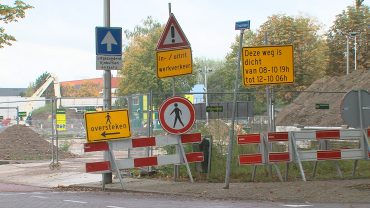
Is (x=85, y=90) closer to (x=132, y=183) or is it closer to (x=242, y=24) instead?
(x=132, y=183)

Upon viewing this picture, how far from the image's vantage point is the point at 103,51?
14.2m

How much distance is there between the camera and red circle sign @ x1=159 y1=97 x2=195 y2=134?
13.5 m

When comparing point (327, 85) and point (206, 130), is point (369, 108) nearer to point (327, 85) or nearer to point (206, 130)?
point (206, 130)

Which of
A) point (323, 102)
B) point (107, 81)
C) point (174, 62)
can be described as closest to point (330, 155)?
point (174, 62)

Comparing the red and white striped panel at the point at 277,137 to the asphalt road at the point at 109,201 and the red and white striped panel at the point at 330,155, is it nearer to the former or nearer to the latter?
the red and white striped panel at the point at 330,155

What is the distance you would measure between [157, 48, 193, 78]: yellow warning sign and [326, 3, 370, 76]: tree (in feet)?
169

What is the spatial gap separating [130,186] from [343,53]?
57.9 meters

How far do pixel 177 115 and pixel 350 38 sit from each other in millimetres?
53426

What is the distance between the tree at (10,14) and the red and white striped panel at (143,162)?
11033mm

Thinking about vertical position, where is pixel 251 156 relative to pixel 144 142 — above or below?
below

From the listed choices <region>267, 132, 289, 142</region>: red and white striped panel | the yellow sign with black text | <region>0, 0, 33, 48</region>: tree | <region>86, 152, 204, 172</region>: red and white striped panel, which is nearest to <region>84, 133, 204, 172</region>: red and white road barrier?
<region>86, 152, 204, 172</region>: red and white striped panel

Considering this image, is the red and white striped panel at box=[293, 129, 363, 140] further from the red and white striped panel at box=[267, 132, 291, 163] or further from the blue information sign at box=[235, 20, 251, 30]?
the blue information sign at box=[235, 20, 251, 30]

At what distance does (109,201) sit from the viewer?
36.8ft

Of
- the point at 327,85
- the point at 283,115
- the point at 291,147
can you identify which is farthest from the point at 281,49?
the point at 327,85
